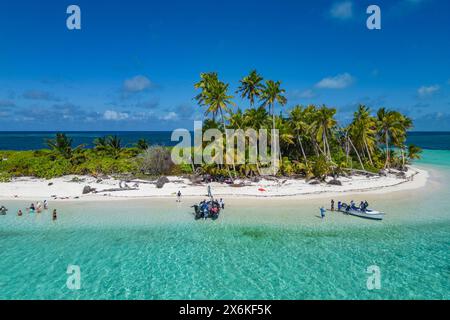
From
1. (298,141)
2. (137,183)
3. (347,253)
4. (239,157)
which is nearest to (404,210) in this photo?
(347,253)

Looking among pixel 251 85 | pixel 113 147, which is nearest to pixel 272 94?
pixel 251 85

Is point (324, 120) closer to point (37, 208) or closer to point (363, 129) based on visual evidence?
point (363, 129)

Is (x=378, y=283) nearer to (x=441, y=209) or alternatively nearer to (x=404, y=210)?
(x=404, y=210)

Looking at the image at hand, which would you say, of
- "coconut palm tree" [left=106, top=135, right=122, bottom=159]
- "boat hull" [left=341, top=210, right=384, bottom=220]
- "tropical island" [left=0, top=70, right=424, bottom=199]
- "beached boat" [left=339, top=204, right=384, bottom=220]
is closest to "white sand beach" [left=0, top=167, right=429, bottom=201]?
"tropical island" [left=0, top=70, right=424, bottom=199]

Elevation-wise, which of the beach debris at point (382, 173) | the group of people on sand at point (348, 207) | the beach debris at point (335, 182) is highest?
the beach debris at point (382, 173)

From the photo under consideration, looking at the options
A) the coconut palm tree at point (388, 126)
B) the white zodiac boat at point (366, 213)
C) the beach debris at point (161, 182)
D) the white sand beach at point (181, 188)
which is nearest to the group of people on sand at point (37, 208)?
the white sand beach at point (181, 188)

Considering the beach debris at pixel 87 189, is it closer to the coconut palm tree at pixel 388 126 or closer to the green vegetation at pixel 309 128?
the green vegetation at pixel 309 128
